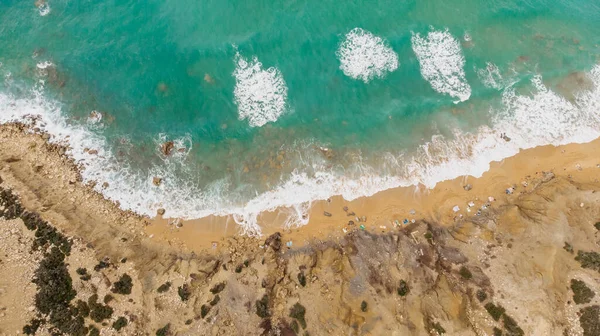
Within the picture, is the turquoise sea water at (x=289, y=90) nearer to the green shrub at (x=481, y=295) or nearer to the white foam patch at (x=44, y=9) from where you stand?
the white foam patch at (x=44, y=9)

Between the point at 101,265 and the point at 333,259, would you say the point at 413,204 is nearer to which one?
the point at 333,259

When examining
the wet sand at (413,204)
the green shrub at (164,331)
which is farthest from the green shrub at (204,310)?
the wet sand at (413,204)

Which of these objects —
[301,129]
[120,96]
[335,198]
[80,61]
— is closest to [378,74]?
[301,129]

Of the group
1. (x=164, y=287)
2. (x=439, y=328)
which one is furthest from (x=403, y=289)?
(x=164, y=287)

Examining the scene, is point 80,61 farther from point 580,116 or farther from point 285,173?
point 580,116

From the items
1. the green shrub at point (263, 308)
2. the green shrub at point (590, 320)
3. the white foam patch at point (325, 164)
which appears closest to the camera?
the green shrub at point (590, 320)

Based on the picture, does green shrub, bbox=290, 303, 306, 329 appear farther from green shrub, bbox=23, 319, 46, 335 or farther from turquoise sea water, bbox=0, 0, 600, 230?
green shrub, bbox=23, 319, 46, 335

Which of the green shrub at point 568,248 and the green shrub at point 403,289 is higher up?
the green shrub at point 403,289
